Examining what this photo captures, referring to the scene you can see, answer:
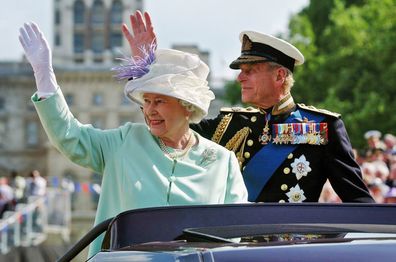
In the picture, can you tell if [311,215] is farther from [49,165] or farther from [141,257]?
[49,165]

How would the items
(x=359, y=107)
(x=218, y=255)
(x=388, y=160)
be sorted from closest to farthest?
1. (x=218, y=255)
2. (x=388, y=160)
3. (x=359, y=107)

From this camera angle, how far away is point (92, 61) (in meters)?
Answer: 140

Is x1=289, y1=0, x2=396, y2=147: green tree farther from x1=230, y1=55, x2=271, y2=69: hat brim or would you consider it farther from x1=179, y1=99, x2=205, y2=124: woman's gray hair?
x1=179, y1=99, x2=205, y2=124: woman's gray hair

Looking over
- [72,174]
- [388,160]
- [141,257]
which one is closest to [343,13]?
[388,160]

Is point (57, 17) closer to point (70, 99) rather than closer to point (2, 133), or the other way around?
point (2, 133)

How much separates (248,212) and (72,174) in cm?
12307

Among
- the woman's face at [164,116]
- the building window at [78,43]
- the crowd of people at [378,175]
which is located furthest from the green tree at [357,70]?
the building window at [78,43]

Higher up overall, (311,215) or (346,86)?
(311,215)

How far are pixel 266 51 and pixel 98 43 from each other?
13904 cm

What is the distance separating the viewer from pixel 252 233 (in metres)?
4.19

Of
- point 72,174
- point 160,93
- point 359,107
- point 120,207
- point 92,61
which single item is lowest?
point 72,174

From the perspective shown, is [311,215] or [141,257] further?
[311,215]

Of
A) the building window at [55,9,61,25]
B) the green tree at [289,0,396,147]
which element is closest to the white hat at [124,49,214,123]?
the green tree at [289,0,396,147]

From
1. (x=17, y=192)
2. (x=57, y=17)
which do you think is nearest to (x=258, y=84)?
(x=17, y=192)
